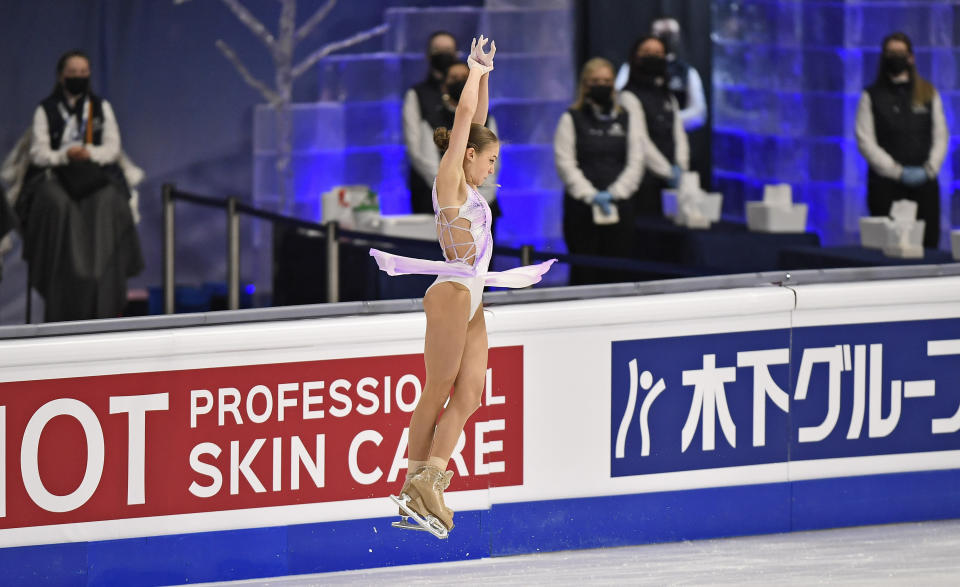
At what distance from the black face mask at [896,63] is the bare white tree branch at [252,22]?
14.4ft

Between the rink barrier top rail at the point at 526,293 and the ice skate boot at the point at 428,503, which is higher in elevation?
the rink barrier top rail at the point at 526,293

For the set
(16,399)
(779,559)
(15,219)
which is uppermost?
(15,219)

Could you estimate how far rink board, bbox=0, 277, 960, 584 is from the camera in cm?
570

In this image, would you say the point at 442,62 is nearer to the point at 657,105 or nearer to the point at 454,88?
the point at 454,88

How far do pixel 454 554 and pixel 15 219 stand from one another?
14.4 ft

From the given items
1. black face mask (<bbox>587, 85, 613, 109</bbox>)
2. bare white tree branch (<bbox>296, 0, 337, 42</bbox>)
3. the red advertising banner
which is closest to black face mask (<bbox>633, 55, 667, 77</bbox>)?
black face mask (<bbox>587, 85, 613, 109</bbox>)

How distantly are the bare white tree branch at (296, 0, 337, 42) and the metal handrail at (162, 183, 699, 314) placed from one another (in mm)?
2206

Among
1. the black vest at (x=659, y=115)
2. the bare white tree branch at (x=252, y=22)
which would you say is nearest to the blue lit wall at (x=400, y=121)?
the bare white tree branch at (x=252, y=22)

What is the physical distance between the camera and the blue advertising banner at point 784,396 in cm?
637

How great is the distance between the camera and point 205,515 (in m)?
5.85

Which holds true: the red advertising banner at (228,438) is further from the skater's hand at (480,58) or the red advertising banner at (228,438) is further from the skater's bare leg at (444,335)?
the skater's hand at (480,58)

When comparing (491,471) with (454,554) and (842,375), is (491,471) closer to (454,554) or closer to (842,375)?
(454,554)

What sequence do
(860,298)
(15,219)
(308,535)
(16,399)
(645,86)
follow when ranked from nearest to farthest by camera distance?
1. (16,399)
2. (308,535)
3. (860,298)
4. (15,219)
5. (645,86)

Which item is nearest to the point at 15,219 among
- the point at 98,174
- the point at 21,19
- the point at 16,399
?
the point at 98,174
